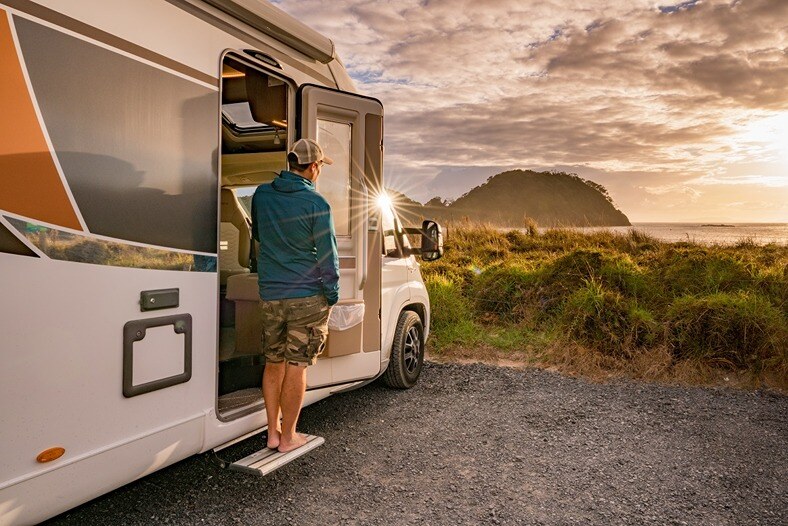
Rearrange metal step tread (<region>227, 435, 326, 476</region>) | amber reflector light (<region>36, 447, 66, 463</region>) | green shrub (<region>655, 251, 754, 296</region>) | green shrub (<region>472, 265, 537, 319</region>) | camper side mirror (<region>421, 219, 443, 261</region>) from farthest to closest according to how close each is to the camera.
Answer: green shrub (<region>472, 265, 537, 319</region>)
green shrub (<region>655, 251, 754, 296</region>)
camper side mirror (<region>421, 219, 443, 261</region>)
metal step tread (<region>227, 435, 326, 476</region>)
amber reflector light (<region>36, 447, 66, 463</region>)

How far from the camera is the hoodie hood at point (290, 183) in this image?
11.8 ft

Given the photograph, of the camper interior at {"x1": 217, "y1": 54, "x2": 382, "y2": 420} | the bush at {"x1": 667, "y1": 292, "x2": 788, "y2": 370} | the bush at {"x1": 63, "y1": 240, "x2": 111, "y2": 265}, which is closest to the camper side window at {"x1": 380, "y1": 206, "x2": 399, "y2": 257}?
the camper interior at {"x1": 217, "y1": 54, "x2": 382, "y2": 420}

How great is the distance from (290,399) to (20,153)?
6.58ft

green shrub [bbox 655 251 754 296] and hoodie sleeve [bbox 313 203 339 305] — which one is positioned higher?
hoodie sleeve [bbox 313 203 339 305]

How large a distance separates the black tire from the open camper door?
1.03m

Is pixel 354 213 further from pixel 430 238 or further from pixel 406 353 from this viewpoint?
pixel 406 353

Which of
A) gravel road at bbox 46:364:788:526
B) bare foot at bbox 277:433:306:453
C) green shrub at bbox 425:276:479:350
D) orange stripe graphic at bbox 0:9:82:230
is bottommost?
gravel road at bbox 46:364:788:526

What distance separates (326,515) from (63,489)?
1410 millimetres

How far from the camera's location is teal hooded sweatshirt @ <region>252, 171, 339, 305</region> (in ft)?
11.8

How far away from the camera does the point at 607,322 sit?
7.33 m

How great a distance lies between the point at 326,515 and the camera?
342 centimetres

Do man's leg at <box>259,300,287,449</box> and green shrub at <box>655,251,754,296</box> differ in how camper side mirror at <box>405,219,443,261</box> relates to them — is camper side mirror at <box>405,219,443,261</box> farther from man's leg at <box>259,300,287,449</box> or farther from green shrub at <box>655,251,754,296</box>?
green shrub at <box>655,251,754,296</box>

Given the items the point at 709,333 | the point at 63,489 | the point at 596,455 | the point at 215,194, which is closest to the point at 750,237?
the point at 709,333

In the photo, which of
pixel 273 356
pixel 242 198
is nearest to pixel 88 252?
pixel 273 356
